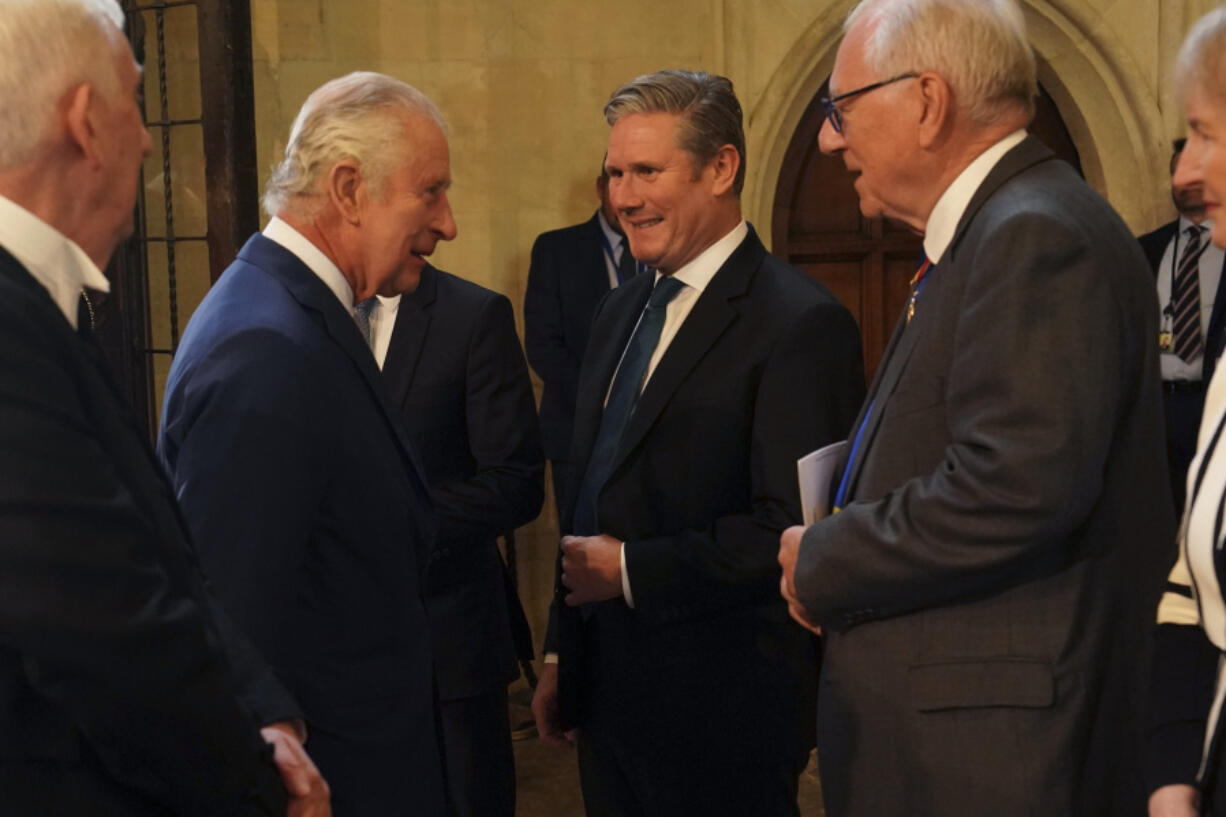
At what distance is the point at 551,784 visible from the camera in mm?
4309

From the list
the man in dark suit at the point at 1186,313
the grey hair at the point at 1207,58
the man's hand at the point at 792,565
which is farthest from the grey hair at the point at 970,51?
the man in dark suit at the point at 1186,313

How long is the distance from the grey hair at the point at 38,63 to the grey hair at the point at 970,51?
39.7 inches

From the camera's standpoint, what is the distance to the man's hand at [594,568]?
7.84 feet

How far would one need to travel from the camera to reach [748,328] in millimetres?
2420

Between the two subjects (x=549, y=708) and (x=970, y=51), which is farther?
(x=549, y=708)

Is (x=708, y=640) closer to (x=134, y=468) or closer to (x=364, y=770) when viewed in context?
(x=364, y=770)

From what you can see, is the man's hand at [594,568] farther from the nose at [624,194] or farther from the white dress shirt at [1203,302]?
the white dress shirt at [1203,302]

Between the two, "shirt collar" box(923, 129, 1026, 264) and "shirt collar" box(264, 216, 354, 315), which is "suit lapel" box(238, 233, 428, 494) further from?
"shirt collar" box(923, 129, 1026, 264)

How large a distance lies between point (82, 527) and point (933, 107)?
117 centimetres

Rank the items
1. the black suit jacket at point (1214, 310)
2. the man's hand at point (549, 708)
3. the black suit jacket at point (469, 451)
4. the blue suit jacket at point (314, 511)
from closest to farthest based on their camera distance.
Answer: the blue suit jacket at point (314, 511) < the man's hand at point (549, 708) < the black suit jacket at point (469, 451) < the black suit jacket at point (1214, 310)

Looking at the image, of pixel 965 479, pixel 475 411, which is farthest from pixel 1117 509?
pixel 475 411

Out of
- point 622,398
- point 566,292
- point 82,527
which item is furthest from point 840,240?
point 82,527

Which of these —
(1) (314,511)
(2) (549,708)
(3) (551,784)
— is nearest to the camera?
(1) (314,511)

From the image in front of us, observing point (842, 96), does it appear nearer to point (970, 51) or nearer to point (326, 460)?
point (970, 51)
